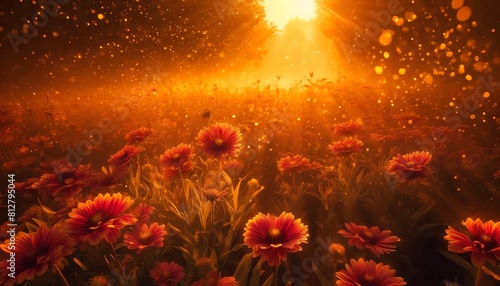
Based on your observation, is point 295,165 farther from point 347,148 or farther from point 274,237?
point 274,237

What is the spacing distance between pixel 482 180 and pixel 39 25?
45.3 ft

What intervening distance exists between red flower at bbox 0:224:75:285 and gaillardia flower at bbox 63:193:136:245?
55mm

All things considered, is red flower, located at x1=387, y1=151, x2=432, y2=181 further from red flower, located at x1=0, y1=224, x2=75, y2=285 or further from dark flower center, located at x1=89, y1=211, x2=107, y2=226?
red flower, located at x1=0, y1=224, x2=75, y2=285

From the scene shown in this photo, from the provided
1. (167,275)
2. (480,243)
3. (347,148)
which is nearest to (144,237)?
(167,275)

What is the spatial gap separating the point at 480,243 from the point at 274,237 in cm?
81

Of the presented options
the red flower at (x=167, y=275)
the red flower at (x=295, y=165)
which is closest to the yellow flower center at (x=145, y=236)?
the red flower at (x=167, y=275)

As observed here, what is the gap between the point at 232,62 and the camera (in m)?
18.8

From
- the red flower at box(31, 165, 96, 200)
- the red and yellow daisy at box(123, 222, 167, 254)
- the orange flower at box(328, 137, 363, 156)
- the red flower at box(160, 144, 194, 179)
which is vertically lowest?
the red and yellow daisy at box(123, 222, 167, 254)

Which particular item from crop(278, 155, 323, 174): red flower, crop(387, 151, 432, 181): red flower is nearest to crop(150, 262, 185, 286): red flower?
crop(278, 155, 323, 174): red flower

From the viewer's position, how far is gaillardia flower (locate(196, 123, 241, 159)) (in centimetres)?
211

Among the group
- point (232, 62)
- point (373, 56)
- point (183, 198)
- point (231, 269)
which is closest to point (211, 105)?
point (183, 198)

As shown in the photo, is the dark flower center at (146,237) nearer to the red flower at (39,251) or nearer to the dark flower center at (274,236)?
the red flower at (39,251)

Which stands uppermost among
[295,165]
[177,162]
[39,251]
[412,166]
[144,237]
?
[412,166]

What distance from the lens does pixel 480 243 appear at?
3.57 feet
